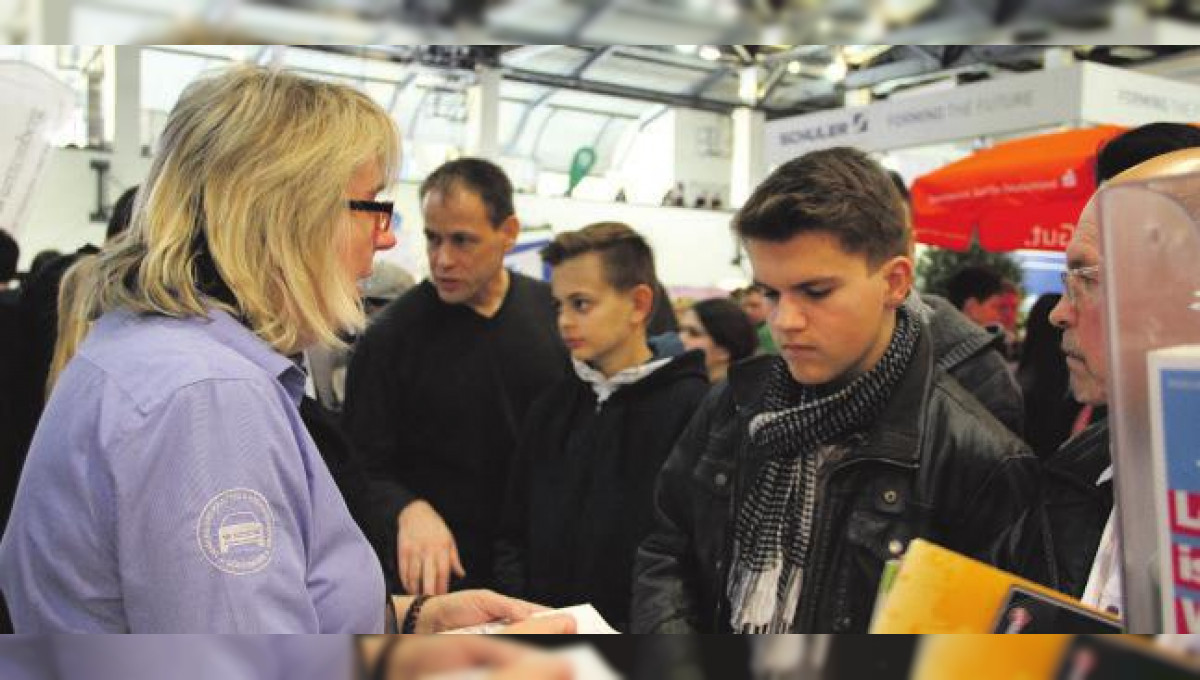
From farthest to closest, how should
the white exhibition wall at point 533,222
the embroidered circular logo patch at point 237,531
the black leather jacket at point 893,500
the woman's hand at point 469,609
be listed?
the white exhibition wall at point 533,222
the black leather jacket at point 893,500
the woman's hand at point 469,609
the embroidered circular logo patch at point 237,531

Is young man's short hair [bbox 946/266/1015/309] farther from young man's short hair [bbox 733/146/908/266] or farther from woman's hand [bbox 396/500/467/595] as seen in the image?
young man's short hair [bbox 733/146/908/266]

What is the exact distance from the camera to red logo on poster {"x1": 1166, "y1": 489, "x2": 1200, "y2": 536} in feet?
1.19

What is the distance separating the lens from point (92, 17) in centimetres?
32

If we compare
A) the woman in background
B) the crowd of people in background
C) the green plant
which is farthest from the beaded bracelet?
the green plant

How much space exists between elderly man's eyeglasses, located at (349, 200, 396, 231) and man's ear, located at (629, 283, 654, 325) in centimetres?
115

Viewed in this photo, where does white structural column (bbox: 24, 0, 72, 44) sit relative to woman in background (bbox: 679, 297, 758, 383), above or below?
above

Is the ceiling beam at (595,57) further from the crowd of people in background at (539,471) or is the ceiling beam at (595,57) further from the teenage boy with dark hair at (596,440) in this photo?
the teenage boy with dark hair at (596,440)

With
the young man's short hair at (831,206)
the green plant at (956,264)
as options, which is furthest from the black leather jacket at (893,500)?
the green plant at (956,264)

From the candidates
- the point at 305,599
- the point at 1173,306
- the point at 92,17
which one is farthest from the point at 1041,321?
the point at 92,17

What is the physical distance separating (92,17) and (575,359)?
205cm

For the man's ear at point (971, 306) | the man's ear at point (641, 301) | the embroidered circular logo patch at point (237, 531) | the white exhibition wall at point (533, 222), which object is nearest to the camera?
the embroidered circular logo patch at point (237, 531)

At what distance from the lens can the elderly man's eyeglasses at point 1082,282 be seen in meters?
0.94

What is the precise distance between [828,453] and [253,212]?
2.52 ft

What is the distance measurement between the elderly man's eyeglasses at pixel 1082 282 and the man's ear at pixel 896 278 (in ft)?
1.32
